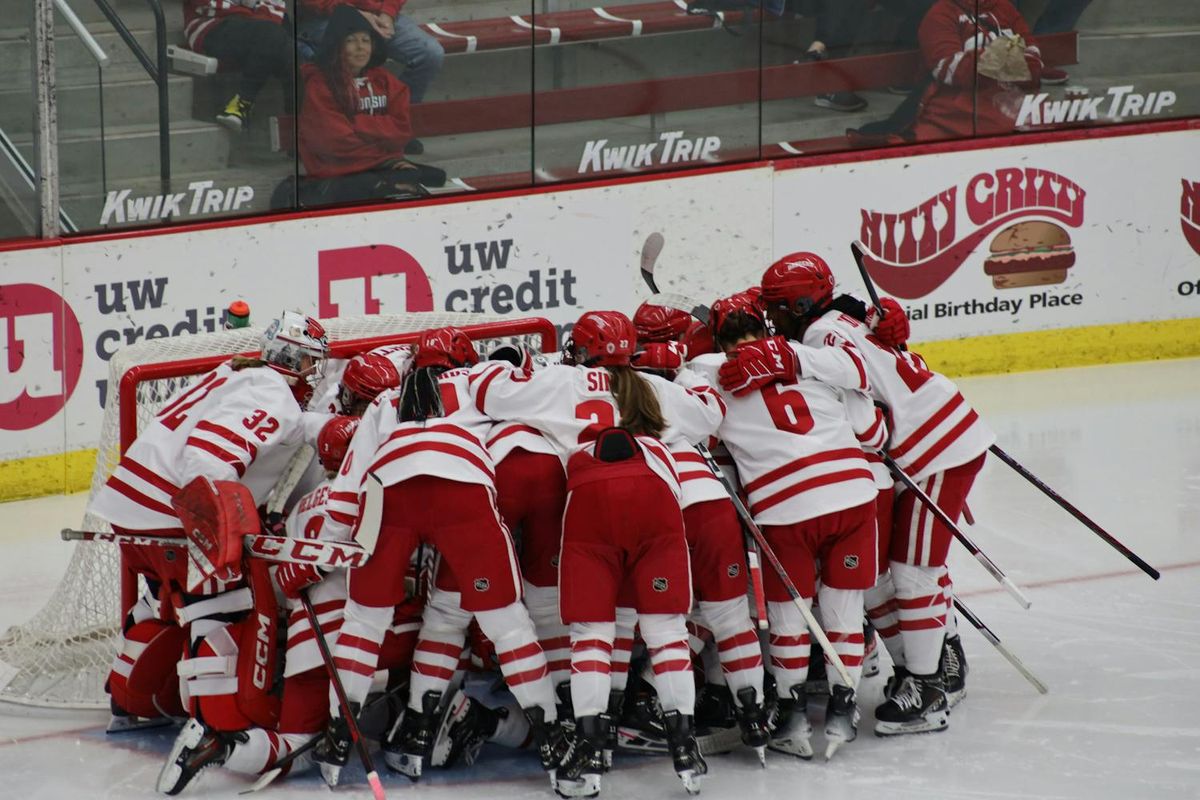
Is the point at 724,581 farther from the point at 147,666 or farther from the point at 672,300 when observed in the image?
the point at 147,666

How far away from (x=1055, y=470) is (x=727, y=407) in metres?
2.73

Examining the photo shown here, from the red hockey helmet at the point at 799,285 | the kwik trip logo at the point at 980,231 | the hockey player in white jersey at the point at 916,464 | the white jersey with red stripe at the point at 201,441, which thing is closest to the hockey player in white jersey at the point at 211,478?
the white jersey with red stripe at the point at 201,441

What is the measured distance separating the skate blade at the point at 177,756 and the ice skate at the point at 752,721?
1.20 metres

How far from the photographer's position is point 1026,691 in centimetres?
488

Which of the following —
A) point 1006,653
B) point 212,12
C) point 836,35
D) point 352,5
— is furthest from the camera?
point 836,35

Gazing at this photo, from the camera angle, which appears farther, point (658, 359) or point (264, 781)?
point (658, 359)

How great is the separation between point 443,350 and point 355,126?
295 centimetres

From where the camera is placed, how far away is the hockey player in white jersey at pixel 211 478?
4.29 metres

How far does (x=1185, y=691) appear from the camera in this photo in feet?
15.9

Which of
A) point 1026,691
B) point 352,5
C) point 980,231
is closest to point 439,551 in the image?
point 1026,691

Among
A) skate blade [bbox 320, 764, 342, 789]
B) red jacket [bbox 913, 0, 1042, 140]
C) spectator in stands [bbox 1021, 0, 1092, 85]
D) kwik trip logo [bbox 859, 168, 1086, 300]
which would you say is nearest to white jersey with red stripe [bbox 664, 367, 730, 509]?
skate blade [bbox 320, 764, 342, 789]

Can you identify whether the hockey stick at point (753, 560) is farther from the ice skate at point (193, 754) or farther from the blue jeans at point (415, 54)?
the blue jeans at point (415, 54)

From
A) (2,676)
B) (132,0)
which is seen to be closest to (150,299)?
(132,0)

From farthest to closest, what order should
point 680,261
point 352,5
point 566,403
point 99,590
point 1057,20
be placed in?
point 1057,20, point 680,261, point 352,5, point 99,590, point 566,403
